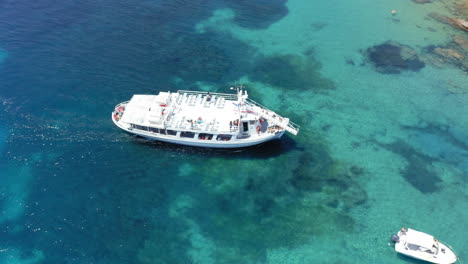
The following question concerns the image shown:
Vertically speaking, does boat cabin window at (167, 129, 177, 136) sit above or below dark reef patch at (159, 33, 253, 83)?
below

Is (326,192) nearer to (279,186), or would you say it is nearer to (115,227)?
(279,186)

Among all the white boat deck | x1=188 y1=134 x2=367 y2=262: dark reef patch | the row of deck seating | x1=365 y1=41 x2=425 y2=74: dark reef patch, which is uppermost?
x1=365 y1=41 x2=425 y2=74: dark reef patch

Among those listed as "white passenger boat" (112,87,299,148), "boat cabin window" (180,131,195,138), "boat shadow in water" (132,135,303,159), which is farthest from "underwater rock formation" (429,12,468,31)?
"boat cabin window" (180,131,195,138)

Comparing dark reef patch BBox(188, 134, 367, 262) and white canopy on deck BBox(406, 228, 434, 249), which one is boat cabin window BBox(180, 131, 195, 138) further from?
white canopy on deck BBox(406, 228, 434, 249)

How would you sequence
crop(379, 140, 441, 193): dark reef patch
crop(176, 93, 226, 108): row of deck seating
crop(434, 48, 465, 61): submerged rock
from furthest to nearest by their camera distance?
crop(434, 48, 465, 61): submerged rock, crop(176, 93, 226, 108): row of deck seating, crop(379, 140, 441, 193): dark reef patch

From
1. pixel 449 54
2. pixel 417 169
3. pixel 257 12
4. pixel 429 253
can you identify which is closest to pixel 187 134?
pixel 417 169

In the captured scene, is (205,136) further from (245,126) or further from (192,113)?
(245,126)
